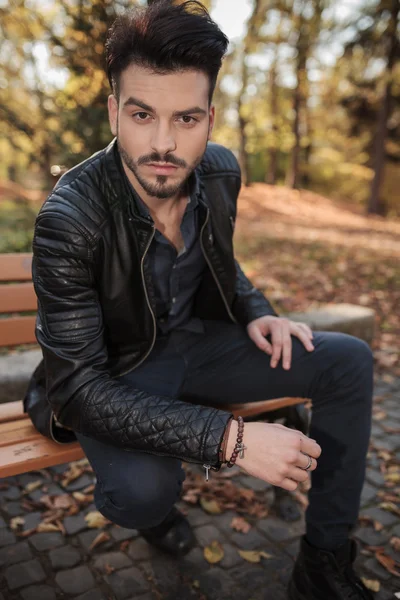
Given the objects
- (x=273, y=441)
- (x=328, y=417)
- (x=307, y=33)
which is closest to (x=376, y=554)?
(x=328, y=417)

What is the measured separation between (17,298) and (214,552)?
164 cm

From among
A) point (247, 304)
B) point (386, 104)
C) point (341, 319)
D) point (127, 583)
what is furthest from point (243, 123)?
point (127, 583)

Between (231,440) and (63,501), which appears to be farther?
(63,501)

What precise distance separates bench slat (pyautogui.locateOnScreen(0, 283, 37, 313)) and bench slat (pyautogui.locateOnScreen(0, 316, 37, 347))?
0.06 m

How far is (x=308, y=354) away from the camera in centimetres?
A: 245

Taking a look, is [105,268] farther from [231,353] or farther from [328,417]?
[328,417]

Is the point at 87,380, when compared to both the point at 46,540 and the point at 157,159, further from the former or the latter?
the point at 46,540

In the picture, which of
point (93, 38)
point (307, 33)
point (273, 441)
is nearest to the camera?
point (273, 441)

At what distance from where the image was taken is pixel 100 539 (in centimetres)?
262

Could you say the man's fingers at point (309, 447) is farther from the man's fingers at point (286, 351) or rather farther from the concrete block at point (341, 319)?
the concrete block at point (341, 319)

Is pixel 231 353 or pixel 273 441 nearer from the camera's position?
pixel 273 441

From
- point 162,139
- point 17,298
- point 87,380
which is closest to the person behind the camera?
point 87,380

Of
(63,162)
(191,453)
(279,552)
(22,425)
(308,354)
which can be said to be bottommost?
(279,552)

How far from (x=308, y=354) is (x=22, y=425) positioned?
1322 mm
